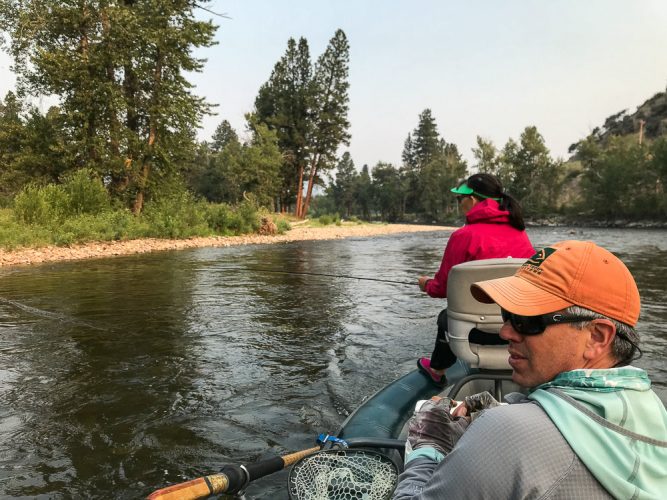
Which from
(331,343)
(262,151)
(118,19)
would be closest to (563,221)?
(262,151)

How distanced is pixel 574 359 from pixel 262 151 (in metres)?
43.4

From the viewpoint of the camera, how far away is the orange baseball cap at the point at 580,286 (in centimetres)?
115

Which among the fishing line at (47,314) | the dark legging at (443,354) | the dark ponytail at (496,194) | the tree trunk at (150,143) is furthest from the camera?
the tree trunk at (150,143)

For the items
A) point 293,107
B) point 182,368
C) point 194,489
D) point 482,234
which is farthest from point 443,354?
point 293,107

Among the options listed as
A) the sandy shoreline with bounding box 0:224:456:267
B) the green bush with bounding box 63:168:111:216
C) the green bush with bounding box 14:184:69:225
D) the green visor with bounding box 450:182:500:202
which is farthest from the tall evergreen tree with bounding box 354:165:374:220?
the green visor with bounding box 450:182:500:202

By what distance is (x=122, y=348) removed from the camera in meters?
5.70

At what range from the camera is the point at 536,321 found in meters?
1.23

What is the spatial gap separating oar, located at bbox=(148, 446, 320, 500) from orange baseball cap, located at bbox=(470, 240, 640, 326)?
4.78 ft

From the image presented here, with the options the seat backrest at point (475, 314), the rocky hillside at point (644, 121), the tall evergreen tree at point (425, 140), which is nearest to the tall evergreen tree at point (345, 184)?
the tall evergreen tree at point (425, 140)

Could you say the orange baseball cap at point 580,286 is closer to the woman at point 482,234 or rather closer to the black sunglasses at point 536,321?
the black sunglasses at point 536,321

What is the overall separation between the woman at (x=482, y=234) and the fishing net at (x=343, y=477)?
1.47 m

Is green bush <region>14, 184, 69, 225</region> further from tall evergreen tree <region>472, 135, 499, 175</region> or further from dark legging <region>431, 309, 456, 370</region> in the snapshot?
tall evergreen tree <region>472, 135, 499, 175</region>

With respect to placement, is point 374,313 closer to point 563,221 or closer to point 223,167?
point 223,167

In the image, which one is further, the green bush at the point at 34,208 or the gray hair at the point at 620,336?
the green bush at the point at 34,208
